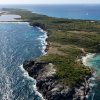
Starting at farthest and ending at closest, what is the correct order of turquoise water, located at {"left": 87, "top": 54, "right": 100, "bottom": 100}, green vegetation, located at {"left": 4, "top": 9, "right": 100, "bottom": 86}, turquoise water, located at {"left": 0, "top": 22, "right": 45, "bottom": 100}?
green vegetation, located at {"left": 4, "top": 9, "right": 100, "bottom": 86} → turquoise water, located at {"left": 0, "top": 22, "right": 45, "bottom": 100} → turquoise water, located at {"left": 87, "top": 54, "right": 100, "bottom": 100}

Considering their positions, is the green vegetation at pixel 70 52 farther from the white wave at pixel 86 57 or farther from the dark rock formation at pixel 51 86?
the white wave at pixel 86 57

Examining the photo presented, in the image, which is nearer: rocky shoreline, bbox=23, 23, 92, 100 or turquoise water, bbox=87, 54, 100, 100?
rocky shoreline, bbox=23, 23, 92, 100

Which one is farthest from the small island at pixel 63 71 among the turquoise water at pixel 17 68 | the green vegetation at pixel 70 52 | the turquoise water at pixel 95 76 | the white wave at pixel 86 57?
the turquoise water at pixel 17 68

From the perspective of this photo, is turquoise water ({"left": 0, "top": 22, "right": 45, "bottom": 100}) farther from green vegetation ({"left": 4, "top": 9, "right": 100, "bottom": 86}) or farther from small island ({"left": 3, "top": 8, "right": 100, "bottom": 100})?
green vegetation ({"left": 4, "top": 9, "right": 100, "bottom": 86})

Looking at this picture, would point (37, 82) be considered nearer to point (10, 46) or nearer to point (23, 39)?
point (10, 46)

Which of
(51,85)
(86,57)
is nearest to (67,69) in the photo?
(51,85)

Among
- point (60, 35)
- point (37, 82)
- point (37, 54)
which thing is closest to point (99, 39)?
point (60, 35)

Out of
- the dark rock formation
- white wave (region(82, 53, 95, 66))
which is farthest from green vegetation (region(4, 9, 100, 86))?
white wave (region(82, 53, 95, 66))
